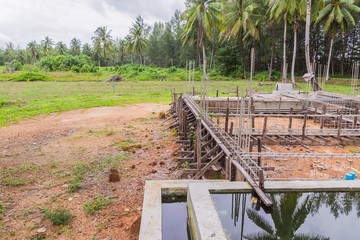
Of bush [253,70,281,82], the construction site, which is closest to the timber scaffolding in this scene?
the construction site

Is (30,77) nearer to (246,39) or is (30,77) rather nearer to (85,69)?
(85,69)

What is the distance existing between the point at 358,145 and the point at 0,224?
12017 mm

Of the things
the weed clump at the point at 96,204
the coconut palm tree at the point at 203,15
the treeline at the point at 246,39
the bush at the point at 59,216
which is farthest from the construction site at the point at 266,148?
the coconut palm tree at the point at 203,15

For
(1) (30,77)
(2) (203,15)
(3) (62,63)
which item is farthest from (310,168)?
(3) (62,63)

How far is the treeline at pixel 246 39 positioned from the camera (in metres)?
25.2

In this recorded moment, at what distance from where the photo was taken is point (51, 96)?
23.5 meters

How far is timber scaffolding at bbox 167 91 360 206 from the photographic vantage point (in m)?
5.36

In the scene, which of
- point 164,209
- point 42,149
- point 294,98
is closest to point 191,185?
point 164,209

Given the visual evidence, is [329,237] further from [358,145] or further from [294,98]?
[294,98]

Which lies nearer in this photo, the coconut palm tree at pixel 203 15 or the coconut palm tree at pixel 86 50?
the coconut palm tree at pixel 203 15

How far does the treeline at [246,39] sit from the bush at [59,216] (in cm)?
1464

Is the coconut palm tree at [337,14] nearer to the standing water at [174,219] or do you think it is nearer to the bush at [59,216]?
the standing water at [174,219]

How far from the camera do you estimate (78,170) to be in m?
7.34

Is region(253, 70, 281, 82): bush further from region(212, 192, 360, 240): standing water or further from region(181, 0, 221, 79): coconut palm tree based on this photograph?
region(212, 192, 360, 240): standing water
